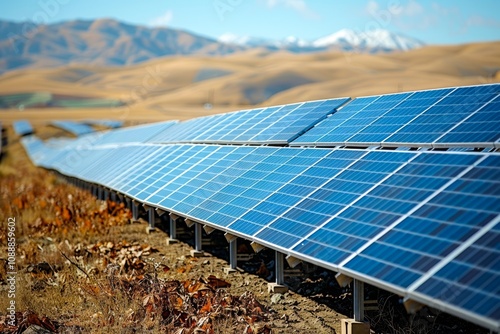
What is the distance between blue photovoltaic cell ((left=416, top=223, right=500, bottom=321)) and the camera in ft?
25.4

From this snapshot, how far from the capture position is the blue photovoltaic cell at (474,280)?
7.75 meters

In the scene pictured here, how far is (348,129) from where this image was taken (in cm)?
1692

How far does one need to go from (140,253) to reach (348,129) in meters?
5.74

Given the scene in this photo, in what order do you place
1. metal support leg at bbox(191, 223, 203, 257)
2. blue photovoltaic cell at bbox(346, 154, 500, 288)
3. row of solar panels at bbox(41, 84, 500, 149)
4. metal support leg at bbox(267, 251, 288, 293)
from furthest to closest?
1. metal support leg at bbox(191, 223, 203, 257)
2. metal support leg at bbox(267, 251, 288, 293)
3. row of solar panels at bbox(41, 84, 500, 149)
4. blue photovoltaic cell at bbox(346, 154, 500, 288)

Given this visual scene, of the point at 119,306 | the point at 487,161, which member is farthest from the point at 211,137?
the point at 487,161

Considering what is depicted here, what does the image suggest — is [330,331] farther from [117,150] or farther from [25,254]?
[117,150]

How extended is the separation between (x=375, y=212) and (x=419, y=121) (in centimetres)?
472

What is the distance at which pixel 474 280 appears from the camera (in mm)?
8164

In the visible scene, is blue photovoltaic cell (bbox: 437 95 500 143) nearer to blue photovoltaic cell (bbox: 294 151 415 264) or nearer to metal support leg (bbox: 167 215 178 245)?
blue photovoltaic cell (bbox: 294 151 415 264)

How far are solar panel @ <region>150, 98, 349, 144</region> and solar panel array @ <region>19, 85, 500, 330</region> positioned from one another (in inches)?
12.1

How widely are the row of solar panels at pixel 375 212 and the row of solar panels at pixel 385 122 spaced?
2.70 feet

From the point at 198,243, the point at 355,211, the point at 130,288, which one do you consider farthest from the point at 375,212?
the point at 198,243

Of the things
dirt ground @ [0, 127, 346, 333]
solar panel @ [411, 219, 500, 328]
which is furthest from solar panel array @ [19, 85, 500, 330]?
dirt ground @ [0, 127, 346, 333]

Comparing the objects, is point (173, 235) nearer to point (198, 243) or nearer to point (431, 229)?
point (198, 243)
